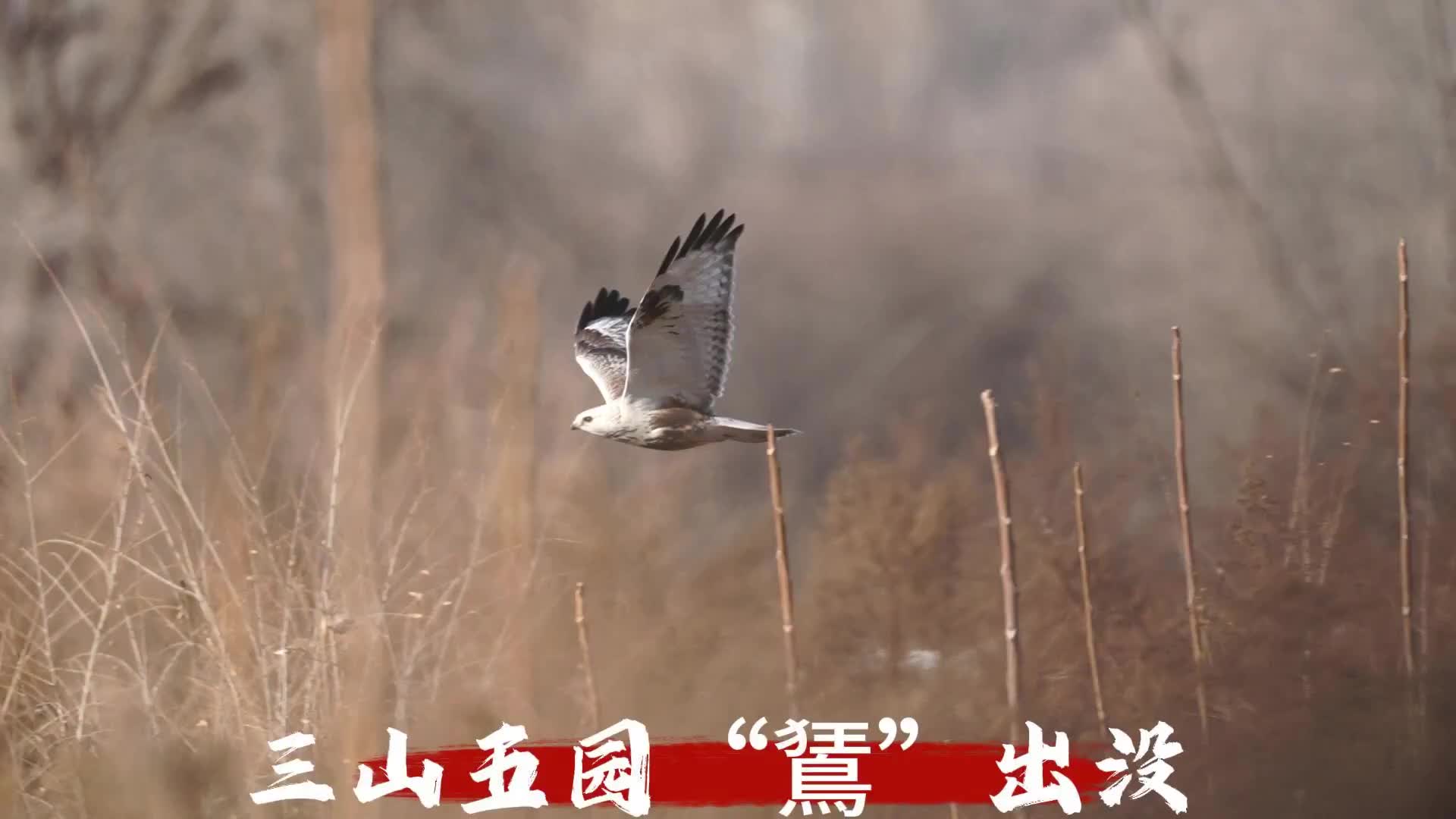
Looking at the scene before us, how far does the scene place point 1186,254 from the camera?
169 centimetres

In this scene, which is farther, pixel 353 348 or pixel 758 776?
pixel 353 348

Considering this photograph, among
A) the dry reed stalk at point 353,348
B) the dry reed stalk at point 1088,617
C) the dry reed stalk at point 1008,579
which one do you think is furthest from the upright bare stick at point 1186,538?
the dry reed stalk at point 353,348

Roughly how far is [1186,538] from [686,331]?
Result: 2.46 feet

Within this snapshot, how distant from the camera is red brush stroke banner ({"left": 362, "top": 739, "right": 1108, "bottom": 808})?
1540 millimetres

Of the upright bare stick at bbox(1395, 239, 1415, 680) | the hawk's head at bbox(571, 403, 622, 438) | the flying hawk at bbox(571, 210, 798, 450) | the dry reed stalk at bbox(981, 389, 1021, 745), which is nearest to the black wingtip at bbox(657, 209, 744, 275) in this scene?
the flying hawk at bbox(571, 210, 798, 450)

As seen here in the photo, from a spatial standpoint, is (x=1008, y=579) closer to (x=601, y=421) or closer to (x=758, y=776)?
(x=758, y=776)

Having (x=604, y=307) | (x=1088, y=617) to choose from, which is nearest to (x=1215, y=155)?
(x=1088, y=617)

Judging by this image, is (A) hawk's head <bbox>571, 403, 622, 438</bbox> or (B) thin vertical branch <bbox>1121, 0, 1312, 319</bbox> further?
(B) thin vertical branch <bbox>1121, 0, 1312, 319</bbox>

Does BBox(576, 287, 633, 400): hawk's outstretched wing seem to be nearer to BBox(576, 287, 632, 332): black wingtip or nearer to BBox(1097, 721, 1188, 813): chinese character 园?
BBox(576, 287, 632, 332): black wingtip

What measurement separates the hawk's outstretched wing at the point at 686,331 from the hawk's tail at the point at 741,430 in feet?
0.11

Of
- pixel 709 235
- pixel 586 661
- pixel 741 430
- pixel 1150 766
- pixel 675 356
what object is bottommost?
pixel 1150 766

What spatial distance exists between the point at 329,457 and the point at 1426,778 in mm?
1646

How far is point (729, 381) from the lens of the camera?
1581 mm

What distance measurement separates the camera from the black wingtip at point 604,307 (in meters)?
1.64
